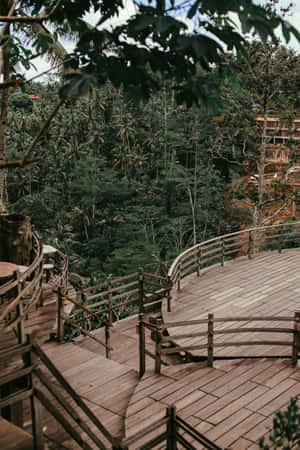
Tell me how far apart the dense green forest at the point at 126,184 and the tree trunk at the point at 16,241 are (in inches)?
629

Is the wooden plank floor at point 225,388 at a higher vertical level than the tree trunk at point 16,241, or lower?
lower

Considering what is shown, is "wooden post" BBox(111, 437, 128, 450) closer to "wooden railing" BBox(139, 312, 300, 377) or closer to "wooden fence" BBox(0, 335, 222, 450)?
"wooden fence" BBox(0, 335, 222, 450)

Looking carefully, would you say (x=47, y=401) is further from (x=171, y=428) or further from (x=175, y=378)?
(x=175, y=378)

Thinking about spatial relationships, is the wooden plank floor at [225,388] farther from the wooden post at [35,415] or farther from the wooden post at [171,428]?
the wooden post at [35,415]

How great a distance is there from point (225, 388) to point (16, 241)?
12.8ft

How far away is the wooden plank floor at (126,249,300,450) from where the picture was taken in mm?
5031

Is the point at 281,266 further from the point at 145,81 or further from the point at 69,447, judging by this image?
the point at 145,81

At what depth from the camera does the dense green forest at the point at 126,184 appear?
25.6 m

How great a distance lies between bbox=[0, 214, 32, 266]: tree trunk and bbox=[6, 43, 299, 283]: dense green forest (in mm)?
15985

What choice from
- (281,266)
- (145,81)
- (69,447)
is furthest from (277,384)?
(281,266)

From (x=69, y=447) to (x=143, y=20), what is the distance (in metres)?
4.85

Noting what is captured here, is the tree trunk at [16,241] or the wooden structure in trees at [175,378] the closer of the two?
the wooden structure in trees at [175,378]

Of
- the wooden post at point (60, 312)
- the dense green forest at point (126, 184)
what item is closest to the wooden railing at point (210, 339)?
the wooden post at point (60, 312)

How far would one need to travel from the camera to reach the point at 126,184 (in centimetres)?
2919
